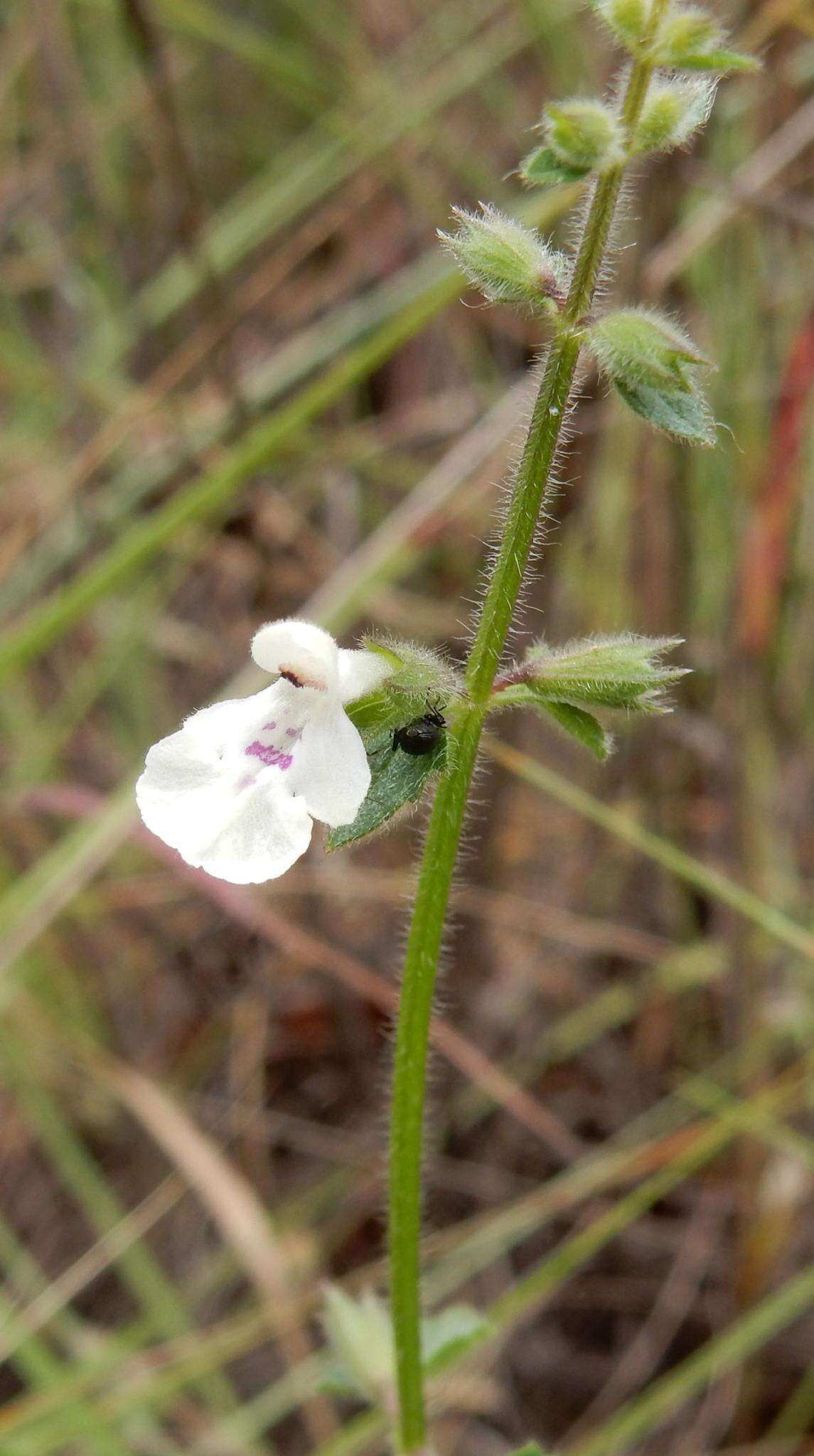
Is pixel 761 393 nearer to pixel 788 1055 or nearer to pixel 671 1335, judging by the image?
pixel 788 1055

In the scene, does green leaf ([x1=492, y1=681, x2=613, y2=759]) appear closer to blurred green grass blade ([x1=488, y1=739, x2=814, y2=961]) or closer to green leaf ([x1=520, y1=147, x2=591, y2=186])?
green leaf ([x1=520, y1=147, x2=591, y2=186])

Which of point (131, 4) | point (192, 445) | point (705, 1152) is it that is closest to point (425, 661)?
point (705, 1152)

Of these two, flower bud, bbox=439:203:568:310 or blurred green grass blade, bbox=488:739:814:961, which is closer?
flower bud, bbox=439:203:568:310

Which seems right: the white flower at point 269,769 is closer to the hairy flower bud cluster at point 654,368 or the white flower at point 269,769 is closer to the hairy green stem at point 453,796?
the hairy green stem at point 453,796

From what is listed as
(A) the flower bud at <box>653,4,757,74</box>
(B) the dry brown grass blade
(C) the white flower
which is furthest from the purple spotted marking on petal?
(B) the dry brown grass blade

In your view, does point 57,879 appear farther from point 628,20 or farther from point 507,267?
point 628,20

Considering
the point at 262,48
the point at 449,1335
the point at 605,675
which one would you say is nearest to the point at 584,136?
the point at 605,675
